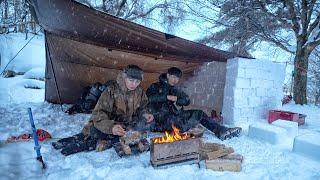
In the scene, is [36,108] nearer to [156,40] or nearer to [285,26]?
[156,40]

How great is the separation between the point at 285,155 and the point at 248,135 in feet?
2.66

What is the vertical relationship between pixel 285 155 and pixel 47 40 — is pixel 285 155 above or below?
Result: below

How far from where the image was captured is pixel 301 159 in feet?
10.8

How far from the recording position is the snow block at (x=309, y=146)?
3283 mm

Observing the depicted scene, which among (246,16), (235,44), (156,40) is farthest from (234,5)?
(156,40)

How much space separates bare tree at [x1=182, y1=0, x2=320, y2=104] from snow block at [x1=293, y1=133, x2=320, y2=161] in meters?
5.11

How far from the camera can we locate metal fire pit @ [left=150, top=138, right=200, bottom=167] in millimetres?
2846

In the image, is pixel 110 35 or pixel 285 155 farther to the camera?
pixel 110 35

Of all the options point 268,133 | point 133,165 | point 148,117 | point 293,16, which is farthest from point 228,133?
point 293,16

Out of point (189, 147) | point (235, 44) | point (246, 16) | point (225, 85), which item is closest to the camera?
point (189, 147)

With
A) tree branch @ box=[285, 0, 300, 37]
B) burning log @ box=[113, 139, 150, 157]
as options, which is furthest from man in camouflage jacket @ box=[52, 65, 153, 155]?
tree branch @ box=[285, 0, 300, 37]

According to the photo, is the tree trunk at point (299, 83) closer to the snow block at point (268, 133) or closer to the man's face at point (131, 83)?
the snow block at point (268, 133)

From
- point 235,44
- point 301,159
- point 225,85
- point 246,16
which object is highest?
point 246,16

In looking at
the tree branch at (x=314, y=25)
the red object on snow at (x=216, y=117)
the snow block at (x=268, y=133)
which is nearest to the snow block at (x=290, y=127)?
the snow block at (x=268, y=133)
